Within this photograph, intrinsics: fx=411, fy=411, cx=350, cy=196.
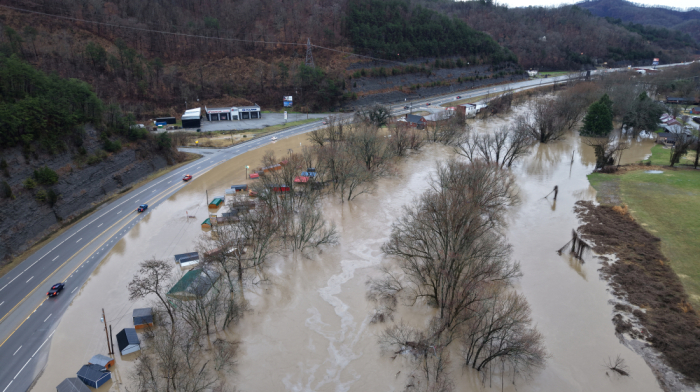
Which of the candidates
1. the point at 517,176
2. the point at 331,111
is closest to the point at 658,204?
the point at 517,176

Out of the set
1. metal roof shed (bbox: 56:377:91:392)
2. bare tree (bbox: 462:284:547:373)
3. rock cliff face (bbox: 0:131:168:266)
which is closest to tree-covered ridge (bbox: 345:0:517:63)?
rock cliff face (bbox: 0:131:168:266)

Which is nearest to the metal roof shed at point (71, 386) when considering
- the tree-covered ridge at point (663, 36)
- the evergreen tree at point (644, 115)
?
the evergreen tree at point (644, 115)

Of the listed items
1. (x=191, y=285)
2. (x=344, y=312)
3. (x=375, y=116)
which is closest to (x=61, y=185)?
(x=191, y=285)

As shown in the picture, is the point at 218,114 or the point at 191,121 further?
the point at 218,114

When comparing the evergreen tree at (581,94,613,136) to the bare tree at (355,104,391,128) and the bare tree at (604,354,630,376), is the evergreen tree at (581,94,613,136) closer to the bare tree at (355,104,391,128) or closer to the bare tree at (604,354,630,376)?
the bare tree at (355,104,391,128)

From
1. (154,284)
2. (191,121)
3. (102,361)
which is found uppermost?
(191,121)

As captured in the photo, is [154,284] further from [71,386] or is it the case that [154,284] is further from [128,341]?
[71,386]

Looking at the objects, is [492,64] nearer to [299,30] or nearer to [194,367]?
[299,30]
